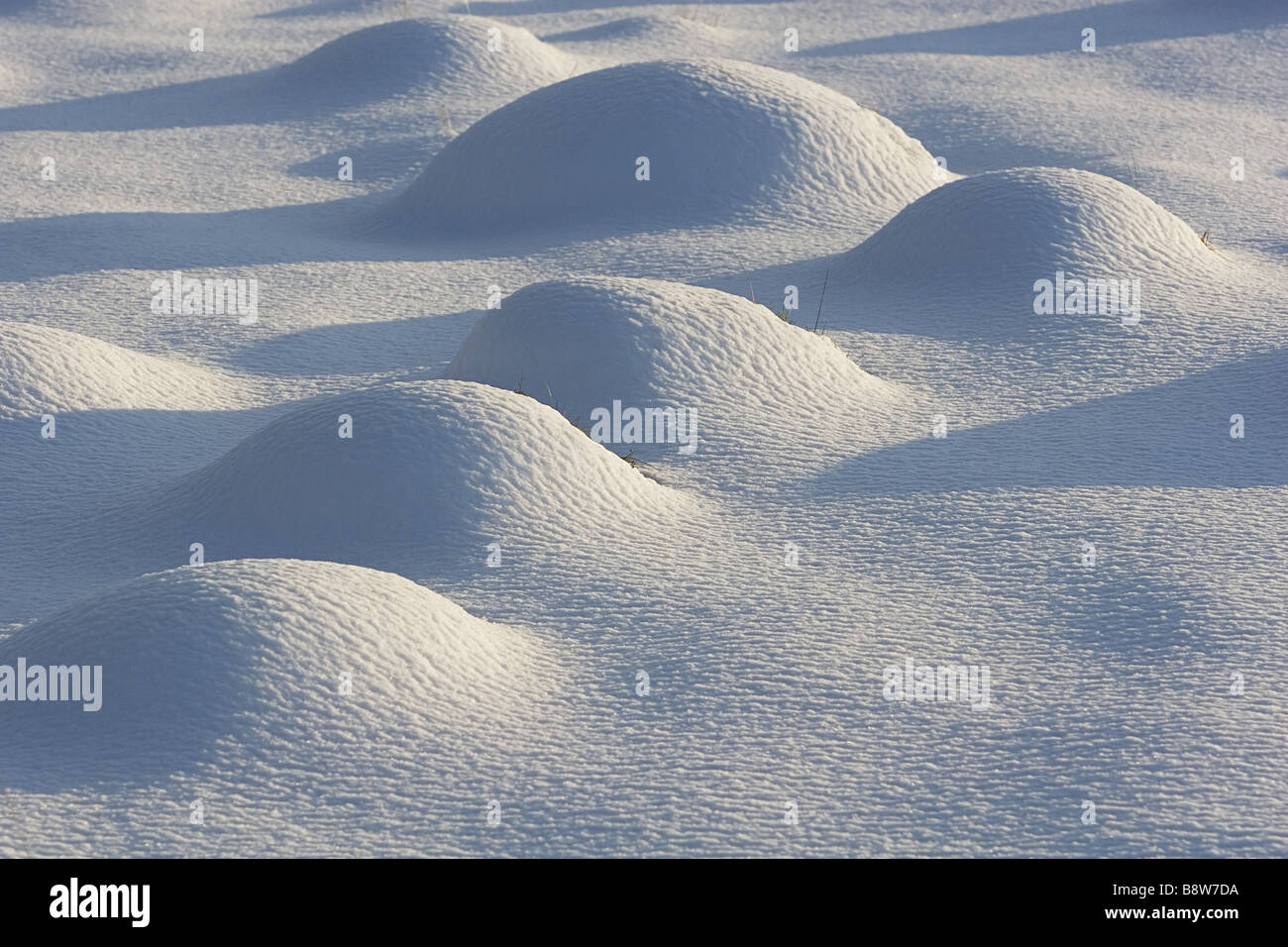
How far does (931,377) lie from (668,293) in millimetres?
1167

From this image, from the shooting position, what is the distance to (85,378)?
18.8ft

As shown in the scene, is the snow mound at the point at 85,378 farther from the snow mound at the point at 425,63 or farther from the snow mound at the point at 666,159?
the snow mound at the point at 425,63

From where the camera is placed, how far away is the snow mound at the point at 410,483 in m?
4.65

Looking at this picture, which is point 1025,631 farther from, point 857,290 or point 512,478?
point 857,290

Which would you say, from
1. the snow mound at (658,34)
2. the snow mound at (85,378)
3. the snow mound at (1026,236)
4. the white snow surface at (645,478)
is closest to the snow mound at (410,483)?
the white snow surface at (645,478)

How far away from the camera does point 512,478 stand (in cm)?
473

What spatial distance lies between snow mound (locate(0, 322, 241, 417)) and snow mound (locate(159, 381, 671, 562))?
3.38ft

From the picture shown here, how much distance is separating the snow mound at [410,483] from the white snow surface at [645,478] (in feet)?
0.05

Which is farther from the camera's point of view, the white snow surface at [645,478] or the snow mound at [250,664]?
the snow mound at [250,664]

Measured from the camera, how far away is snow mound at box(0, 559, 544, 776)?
353 centimetres

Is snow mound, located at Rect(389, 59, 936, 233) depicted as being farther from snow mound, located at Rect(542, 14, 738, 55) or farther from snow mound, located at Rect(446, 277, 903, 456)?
snow mound, located at Rect(542, 14, 738, 55)

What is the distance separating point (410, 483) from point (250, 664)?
118 centimetres

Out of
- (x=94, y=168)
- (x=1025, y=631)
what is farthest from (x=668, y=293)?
(x=94, y=168)

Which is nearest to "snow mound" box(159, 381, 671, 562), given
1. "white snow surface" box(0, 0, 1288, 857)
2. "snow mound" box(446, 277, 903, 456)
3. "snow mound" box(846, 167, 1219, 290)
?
"white snow surface" box(0, 0, 1288, 857)
